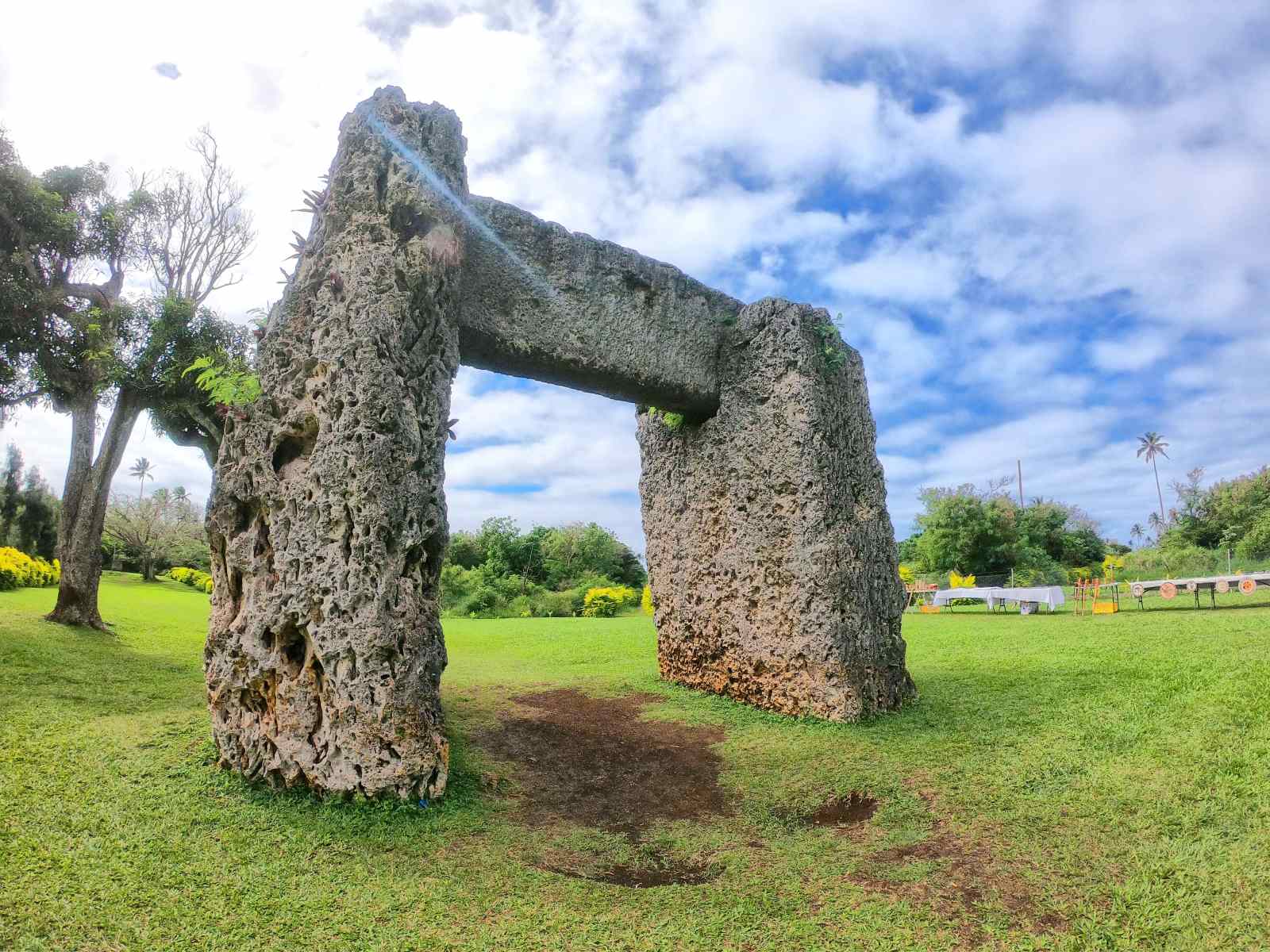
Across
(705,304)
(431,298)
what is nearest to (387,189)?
(431,298)

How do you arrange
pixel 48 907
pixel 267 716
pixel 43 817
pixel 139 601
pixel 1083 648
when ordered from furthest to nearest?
pixel 139 601, pixel 1083 648, pixel 267 716, pixel 43 817, pixel 48 907

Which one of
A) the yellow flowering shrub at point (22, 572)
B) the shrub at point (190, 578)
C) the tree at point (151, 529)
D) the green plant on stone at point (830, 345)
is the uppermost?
the green plant on stone at point (830, 345)

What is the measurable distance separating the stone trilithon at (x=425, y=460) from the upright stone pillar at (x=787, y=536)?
23mm

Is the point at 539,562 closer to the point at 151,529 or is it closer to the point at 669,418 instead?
the point at 151,529

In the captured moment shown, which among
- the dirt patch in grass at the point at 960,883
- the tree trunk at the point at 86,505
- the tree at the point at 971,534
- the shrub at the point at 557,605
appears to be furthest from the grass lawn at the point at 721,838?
the tree at the point at 971,534

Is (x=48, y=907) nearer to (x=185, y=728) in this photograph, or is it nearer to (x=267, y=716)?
(x=267, y=716)

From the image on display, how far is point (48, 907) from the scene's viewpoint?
319cm

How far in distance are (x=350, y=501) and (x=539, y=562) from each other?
2363 cm

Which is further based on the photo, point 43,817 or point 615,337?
point 615,337

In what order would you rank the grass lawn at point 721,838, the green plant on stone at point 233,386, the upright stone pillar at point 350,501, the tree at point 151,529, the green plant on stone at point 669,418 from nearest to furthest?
the grass lawn at point 721,838 < the upright stone pillar at point 350,501 < the green plant on stone at point 233,386 < the green plant on stone at point 669,418 < the tree at point 151,529

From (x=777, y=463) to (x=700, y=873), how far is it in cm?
373

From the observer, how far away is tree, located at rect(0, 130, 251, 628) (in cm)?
1034

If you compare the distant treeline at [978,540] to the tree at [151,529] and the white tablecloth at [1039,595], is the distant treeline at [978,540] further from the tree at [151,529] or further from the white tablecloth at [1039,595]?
the tree at [151,529]

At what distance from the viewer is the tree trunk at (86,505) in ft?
32.9
